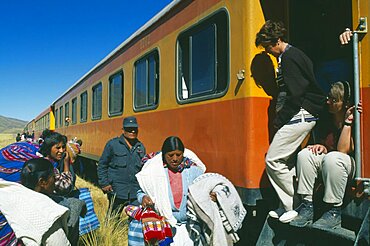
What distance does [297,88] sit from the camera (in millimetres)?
3086

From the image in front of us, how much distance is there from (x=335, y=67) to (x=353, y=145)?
1.31 m

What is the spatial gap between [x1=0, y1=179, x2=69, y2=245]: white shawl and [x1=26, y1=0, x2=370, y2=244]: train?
4.99ft

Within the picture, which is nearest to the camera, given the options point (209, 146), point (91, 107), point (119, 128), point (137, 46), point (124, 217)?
point (209, 146)

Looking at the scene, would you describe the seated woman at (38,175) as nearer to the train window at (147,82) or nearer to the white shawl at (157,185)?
the white shawl at (157,185)

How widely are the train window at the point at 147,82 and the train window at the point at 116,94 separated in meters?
0.94

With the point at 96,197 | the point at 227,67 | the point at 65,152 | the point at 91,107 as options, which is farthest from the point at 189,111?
the point at 91,107

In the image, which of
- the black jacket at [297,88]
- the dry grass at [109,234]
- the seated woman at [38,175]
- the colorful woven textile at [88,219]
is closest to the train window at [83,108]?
the dry grass at [109,234]

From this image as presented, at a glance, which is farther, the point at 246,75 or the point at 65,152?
the point at 65,152

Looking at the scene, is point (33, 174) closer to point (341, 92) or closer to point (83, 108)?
point (341, 92)

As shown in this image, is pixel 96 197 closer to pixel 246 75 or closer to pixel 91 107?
pixel 91 107

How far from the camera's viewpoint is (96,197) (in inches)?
315

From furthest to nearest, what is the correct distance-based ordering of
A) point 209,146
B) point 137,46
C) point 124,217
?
1. point 137,46
2. point 124,217
3. point 209,146

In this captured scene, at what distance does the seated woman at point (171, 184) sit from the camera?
335 cm

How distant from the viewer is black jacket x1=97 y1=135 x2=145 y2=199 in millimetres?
4805
